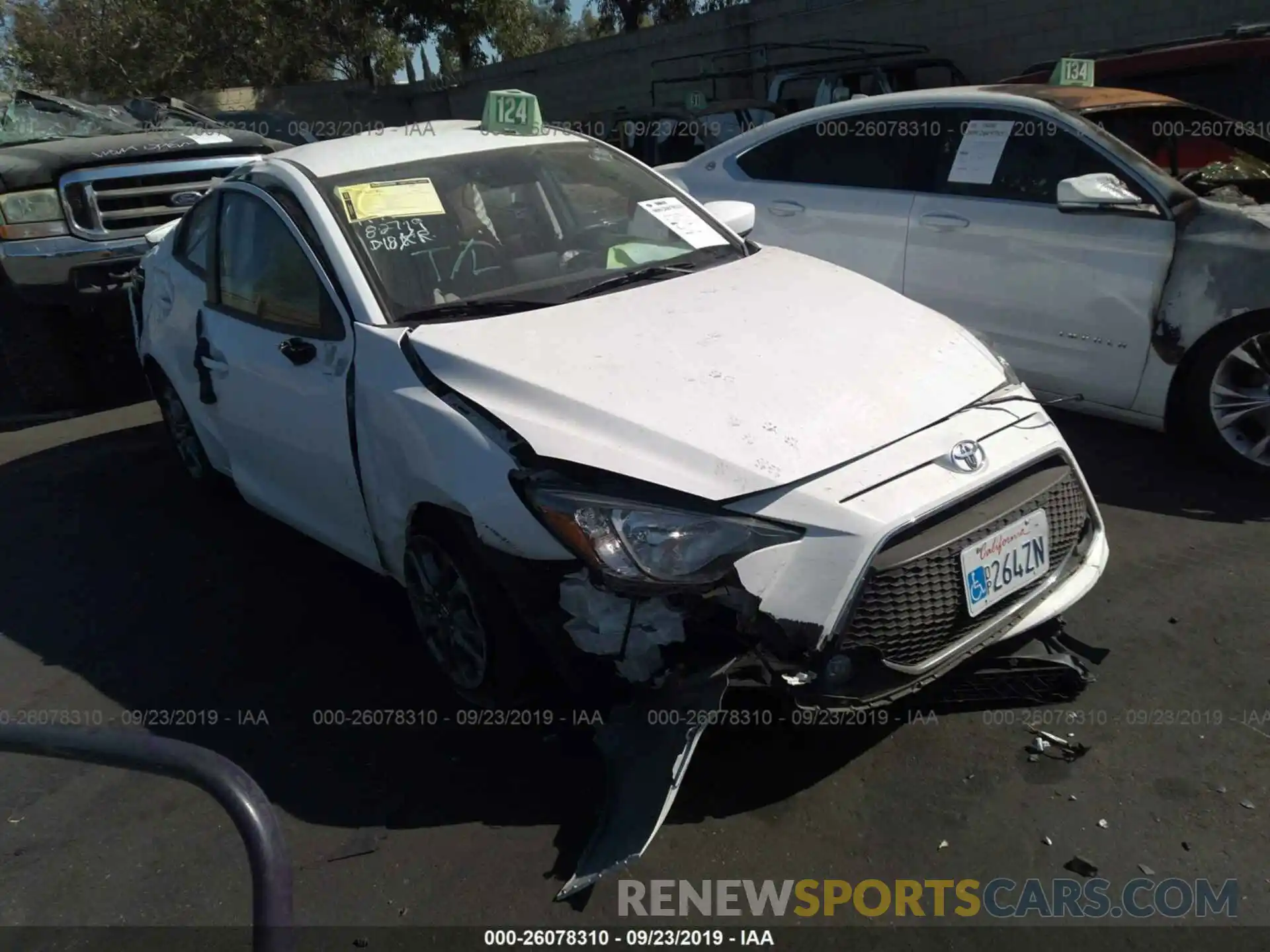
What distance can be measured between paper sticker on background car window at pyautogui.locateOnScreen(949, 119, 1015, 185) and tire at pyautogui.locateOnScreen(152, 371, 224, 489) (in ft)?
12.7

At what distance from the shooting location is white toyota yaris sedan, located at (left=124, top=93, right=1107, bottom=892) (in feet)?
8.16

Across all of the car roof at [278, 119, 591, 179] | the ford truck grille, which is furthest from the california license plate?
the ford truck grille

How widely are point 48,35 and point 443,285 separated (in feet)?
121

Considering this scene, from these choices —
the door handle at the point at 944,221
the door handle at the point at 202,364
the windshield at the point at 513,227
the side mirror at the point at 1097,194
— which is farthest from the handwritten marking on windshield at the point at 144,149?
the side mirror at the point at 1097,194

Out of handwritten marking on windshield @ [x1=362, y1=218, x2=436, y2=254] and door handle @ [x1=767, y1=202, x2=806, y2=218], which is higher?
handwritten marking on windshield @ [x1=362, y1=218, x2=436, y2=254]

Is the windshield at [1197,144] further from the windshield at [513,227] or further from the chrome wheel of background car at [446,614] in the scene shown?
the chrome wheel of background car at [446,614]

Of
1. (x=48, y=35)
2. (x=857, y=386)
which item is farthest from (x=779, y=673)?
(x=48, y=35)

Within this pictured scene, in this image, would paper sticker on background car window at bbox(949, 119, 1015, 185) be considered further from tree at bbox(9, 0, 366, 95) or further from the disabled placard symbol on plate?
tree at bbox(9, 0, 366, 95)

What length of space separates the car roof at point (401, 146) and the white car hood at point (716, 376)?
97 centimetres

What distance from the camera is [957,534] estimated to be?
8.41 ft

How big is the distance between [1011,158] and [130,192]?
5.64 metres

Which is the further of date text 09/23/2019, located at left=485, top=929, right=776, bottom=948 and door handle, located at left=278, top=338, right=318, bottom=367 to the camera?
door handle, located at left=278, top=338, right=318, bottom=367

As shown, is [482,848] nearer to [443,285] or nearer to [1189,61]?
[443,285]

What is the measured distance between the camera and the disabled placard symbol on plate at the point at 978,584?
2.62m
